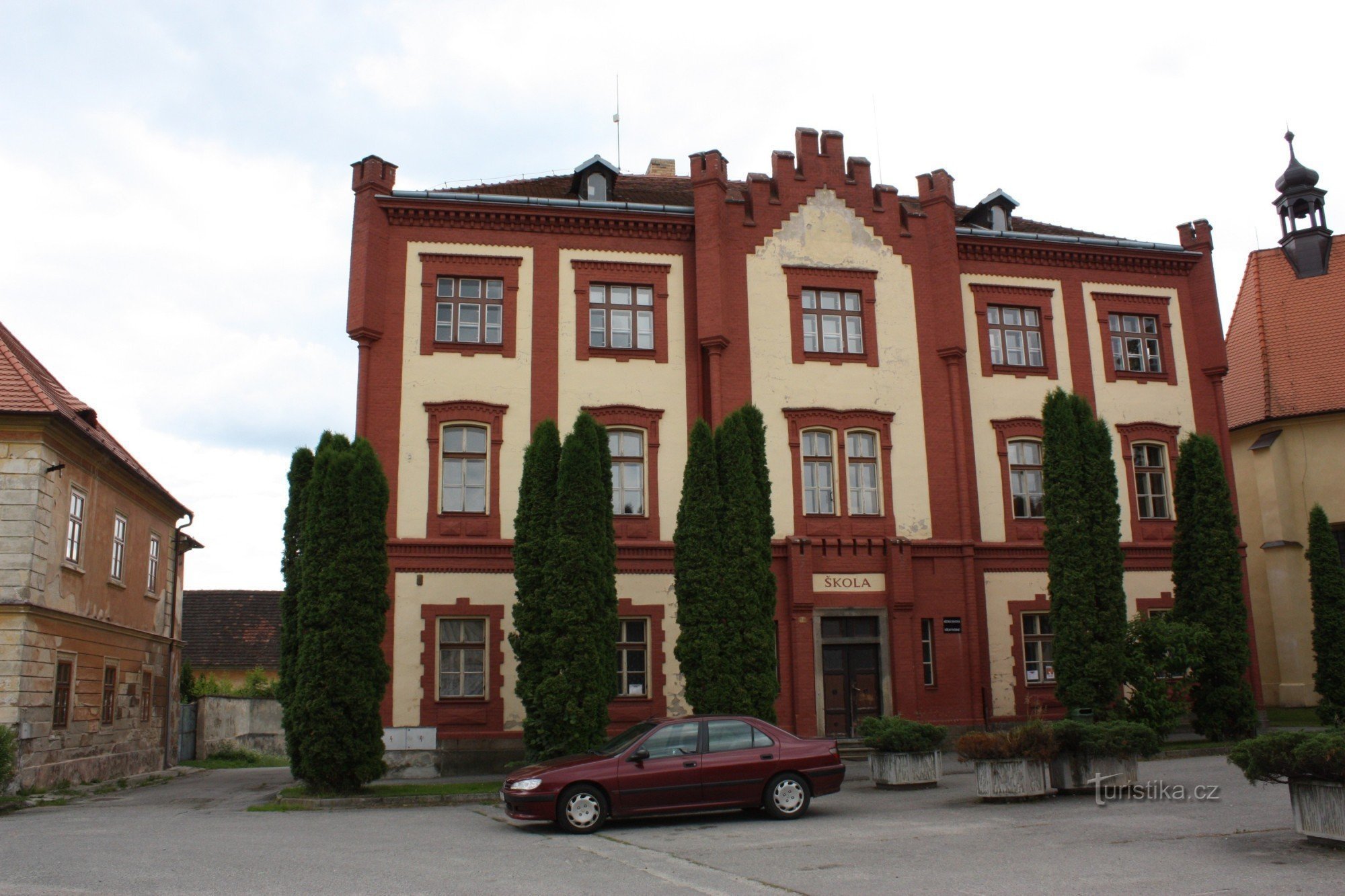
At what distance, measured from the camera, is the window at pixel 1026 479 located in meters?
24.5

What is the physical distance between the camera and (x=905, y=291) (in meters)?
24.7

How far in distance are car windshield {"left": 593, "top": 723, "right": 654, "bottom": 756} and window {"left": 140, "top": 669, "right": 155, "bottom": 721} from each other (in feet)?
57.8

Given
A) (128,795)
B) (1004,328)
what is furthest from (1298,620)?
(128,795)

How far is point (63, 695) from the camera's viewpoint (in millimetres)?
20953

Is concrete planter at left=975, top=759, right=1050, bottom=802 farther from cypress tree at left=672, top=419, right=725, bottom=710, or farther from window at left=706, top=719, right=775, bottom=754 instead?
cypress tree at left=672, top=419, right=725, bottom=710

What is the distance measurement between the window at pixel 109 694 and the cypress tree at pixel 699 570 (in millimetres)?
13632

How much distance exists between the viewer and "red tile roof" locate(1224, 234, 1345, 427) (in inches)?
1199

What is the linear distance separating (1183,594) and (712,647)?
430 inches

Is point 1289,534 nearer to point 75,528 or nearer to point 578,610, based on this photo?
point 578,610

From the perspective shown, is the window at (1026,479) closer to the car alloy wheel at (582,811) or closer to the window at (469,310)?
the window at (469,310)

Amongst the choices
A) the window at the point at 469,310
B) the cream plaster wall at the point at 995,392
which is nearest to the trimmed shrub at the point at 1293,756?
the cream plaster wall at the point at 995,392

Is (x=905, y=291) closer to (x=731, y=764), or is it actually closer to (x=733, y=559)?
(x=733, y=559)

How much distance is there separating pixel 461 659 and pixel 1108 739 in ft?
40.5

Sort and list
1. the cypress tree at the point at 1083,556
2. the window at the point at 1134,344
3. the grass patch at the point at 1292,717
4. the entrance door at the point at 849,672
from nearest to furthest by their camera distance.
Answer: the cypress tree at the point at 1083,556 < the entrance door at the point at 849,672 < the grass patch at the point at 1292,717 < the window at the point at 1134,344
